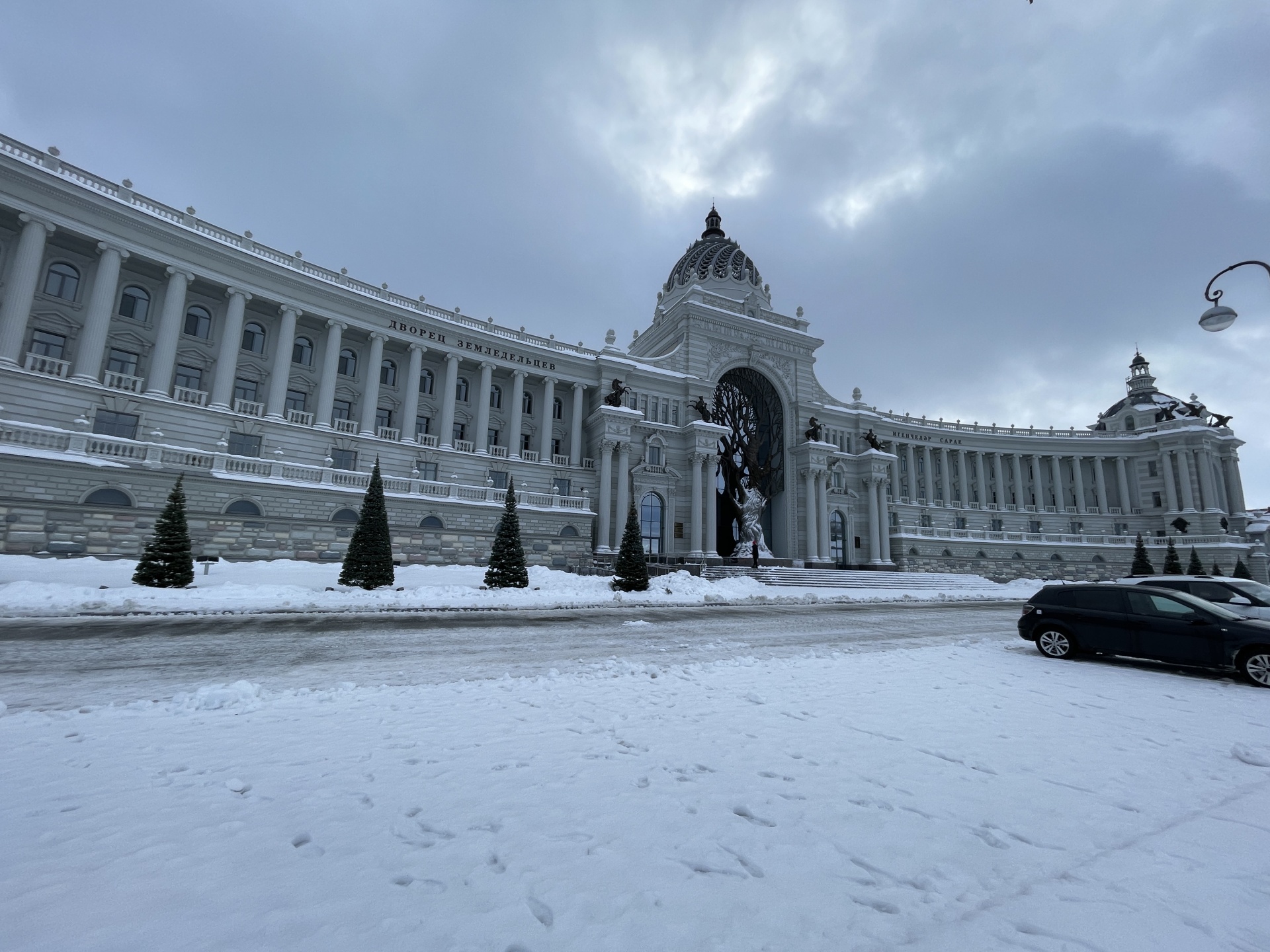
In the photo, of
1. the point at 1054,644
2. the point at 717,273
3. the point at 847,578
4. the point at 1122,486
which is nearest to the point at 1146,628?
the point at 1054,644

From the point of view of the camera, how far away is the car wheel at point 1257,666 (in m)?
8.92

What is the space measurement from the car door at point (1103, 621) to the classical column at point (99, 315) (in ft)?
126

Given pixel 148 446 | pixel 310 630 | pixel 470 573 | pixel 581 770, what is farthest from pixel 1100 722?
pixel 148 446

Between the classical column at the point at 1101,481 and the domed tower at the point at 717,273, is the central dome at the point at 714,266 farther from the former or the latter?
the classical column at the point at 1101,481

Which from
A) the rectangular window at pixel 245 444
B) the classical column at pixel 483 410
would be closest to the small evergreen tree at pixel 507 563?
the classical column at pixel 483 410

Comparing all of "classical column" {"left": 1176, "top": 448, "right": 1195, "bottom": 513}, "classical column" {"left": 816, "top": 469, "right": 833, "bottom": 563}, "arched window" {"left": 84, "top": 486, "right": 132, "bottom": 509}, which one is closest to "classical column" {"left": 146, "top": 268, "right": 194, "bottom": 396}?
"arched window" {"left": 84, "top": 486, "right": 132, "bottom": 509}

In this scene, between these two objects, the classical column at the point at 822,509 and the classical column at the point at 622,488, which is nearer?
the classical column at the point at 622,488

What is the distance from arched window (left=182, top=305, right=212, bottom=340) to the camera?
32281 millimetres

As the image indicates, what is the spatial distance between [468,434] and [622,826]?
39680mm

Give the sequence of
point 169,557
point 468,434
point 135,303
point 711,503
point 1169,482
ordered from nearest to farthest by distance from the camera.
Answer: point 169,557 → point 135,303 → point 468,434 → point 711,503 → point 1169,482

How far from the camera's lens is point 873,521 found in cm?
5281

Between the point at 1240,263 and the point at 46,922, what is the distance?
1938cm

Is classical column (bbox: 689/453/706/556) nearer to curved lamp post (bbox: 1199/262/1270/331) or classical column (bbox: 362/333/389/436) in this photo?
classical column (bbox: 362/333/389/436)

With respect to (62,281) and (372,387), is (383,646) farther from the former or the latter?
(62,281)
